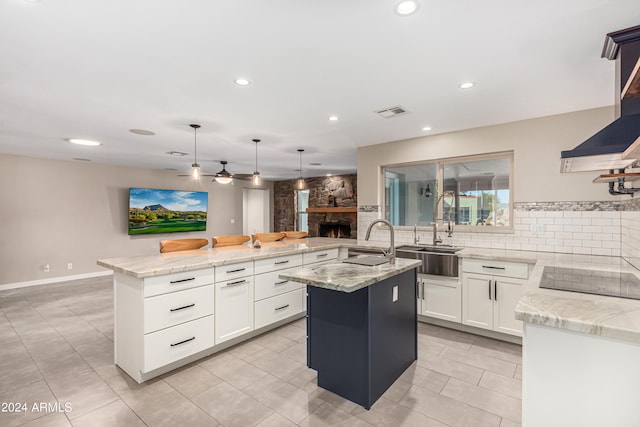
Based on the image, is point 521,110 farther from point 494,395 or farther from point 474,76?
point 494,395

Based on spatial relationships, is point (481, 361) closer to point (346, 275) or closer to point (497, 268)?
point (497, 268)

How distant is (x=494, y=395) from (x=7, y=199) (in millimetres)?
7602

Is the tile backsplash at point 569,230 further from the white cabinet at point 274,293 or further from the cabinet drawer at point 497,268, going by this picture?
the white cabinet at point 274,293

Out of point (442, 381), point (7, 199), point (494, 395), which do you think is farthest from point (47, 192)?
point (494, 395)

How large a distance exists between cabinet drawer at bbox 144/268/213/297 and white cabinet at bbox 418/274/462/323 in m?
2.34

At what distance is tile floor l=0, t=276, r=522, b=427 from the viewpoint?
191cm

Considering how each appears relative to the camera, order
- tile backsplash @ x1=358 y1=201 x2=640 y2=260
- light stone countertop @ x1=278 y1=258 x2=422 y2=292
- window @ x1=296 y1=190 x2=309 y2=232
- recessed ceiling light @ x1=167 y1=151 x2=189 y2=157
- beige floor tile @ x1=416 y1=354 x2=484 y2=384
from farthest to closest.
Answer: window @ x1=296 y1=190 x2=309 y2=232, recessed ceiling light @ x1=167 y1=151 x2=189 y2=157, tile backsplash @ x1=358 y1=201 x2=640 y2=260, beige floor tile @ x1=416 y1=354 x2=484 y2=384, light stone countertop @ x1=278 y1=258 x2=422 y2=292

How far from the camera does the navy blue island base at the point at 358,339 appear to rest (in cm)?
200

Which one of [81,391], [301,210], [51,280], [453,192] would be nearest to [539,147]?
[453,192]

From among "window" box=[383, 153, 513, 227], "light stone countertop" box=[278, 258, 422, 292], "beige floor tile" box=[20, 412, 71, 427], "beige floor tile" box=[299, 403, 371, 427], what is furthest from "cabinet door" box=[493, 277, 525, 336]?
"beige floor tile" box=[20, 412, 71, 427]

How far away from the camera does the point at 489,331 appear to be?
122 inches

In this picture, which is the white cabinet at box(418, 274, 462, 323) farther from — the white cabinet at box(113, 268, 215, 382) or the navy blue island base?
the white cabinet at box(113, 268, 215, 382)

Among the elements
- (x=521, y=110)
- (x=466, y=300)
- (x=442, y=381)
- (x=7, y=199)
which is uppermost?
(x=521, y=110)

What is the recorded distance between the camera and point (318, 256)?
152 inches
